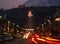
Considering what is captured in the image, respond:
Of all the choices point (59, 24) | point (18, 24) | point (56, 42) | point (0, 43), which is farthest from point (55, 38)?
point (18, 24)

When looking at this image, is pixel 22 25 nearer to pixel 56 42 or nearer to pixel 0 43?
pixel 0 43

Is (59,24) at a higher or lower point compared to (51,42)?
higher

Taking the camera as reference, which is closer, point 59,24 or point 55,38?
point 55,38

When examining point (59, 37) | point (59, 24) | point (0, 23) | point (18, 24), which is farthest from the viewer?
point (18, 24)

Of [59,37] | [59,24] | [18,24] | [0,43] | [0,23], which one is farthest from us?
[18,24]

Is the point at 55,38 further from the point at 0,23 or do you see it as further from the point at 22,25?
the point at 22,25

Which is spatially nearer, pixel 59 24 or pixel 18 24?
pixel 59 24

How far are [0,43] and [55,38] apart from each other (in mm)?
19340

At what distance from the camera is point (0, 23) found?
332ft

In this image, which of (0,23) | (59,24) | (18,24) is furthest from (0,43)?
(18,24)

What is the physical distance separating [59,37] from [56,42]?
0.38 metres

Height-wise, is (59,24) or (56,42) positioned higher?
(59,24)

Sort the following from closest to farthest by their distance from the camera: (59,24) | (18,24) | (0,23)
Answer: (59,24) < (0,23) < (18,24)

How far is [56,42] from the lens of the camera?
13688 millimetres
